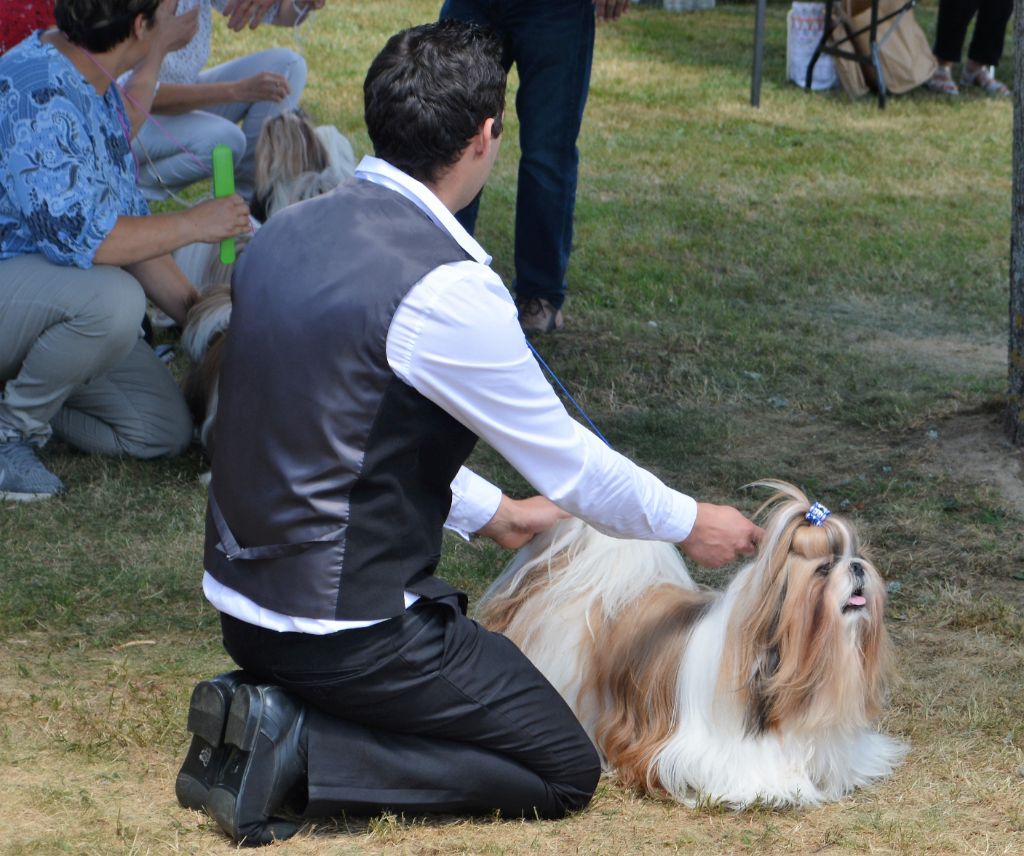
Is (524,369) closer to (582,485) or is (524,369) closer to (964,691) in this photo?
(582,485)

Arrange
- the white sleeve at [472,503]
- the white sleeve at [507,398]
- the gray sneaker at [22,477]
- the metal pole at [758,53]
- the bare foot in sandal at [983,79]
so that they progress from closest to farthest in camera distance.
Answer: the white sleeve at [507,398], the white sleeve at [472,503], the gray sneaker at [22,477], the metal pole at [758,53], the bare foot in sandal at [983,79]

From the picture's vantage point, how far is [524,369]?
2.21 meters

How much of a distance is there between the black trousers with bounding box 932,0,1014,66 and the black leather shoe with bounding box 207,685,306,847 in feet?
28.3

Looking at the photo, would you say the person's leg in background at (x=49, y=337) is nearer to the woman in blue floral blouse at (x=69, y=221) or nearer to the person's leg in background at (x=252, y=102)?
the woman in blue floral blouse at (x=69, y=221)

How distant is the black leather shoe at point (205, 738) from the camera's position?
2.31m

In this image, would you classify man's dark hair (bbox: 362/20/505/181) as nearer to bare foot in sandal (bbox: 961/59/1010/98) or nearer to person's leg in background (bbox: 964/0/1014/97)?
person's leg in background (bbox: 964/0/1014/97)

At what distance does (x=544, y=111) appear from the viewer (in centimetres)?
503

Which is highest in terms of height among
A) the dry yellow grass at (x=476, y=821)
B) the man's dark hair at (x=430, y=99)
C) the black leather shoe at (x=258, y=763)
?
the man's dark hair at (x=430, y=99)

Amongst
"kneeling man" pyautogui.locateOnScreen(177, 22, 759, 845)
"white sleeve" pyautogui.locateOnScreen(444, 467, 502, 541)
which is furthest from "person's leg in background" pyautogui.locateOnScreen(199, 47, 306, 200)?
"kneeling man" pyautogui.locateOnScreen(177, 22, 759, 845)

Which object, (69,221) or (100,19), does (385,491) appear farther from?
(100,19)

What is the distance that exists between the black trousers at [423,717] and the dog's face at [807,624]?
355mm

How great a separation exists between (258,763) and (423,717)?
28 centimetres

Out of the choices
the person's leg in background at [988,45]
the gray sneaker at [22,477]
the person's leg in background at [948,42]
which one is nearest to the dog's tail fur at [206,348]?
the gray sneaker at [22,477]

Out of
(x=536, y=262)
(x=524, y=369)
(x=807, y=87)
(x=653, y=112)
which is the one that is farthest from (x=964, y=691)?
(x=807, y=87)
